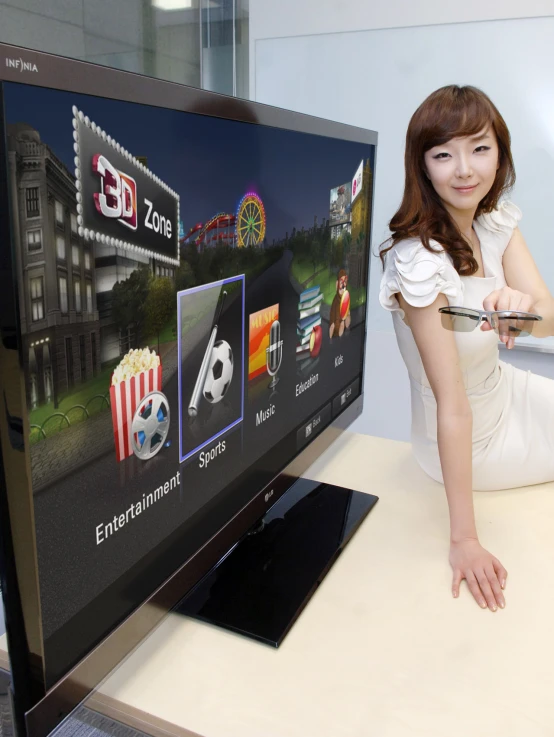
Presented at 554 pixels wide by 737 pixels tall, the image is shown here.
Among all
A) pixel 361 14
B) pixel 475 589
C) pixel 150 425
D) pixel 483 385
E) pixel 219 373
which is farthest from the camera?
pixel 361 14

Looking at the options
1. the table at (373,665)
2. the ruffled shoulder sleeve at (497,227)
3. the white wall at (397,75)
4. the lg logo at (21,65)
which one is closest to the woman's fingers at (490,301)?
the table at (373,665)

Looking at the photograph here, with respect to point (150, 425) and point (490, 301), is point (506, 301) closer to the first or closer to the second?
point (490, 301)

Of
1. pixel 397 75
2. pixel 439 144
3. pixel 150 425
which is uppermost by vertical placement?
pixel 397 75

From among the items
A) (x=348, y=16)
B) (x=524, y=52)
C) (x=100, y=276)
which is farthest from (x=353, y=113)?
(x=100, y=276)

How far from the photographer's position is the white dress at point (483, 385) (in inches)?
46.1

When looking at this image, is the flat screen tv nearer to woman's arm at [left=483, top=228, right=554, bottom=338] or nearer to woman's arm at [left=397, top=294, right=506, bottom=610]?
woman's arm at [left=397, top=294, right=506, bottom=610]

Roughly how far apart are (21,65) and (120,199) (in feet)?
0.45

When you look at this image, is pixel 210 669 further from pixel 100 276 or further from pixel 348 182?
pixel 348 182

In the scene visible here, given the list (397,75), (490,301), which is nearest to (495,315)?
(490,301)

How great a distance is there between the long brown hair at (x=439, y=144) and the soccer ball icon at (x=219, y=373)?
563 millimetres

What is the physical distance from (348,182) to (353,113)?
5.29ft

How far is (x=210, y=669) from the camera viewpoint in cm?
75

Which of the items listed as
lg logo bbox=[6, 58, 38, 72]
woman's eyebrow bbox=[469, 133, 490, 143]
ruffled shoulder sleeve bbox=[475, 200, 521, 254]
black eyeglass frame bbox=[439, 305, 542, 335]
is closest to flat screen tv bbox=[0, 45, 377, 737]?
lg logo bbox=[6, 58, 38, 72]

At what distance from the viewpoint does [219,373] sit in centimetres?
79
